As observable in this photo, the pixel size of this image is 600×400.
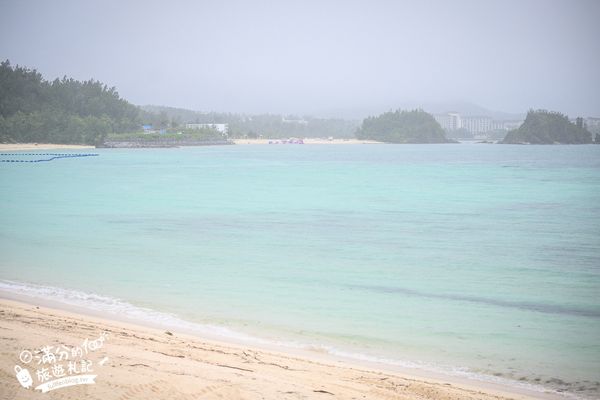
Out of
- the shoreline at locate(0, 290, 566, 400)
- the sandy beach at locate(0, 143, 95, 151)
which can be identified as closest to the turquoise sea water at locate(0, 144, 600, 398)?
the shoreline at locate(0, 290, 566, 400)

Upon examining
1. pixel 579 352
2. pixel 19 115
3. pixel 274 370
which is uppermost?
pixel 19 115

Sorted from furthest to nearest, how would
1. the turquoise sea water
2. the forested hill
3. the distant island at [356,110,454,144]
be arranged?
the distant island at [356,110,454,144] → the forested hill → the turquoise sea water

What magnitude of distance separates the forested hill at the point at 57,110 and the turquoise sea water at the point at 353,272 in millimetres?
65756

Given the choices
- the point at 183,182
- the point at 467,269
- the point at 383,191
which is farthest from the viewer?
the point at 183,182

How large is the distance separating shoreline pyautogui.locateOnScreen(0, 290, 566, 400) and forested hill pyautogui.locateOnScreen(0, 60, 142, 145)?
79.5 metres

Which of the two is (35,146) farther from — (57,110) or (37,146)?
(57,110)

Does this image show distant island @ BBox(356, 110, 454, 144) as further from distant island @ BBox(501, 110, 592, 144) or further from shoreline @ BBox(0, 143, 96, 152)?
shoreline @ BBox(0, 143, 96, 152)

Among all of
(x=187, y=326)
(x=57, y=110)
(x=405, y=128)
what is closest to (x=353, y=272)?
(x=187, y=326)

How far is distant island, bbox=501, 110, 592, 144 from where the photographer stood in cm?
14500

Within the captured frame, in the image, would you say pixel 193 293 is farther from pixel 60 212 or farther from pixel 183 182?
pixel 183 182

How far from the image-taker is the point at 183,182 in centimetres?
3400

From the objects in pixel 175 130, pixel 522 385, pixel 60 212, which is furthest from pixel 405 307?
pixel 175 130

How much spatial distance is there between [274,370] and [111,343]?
1418 millimetres

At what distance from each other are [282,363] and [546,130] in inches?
6029
